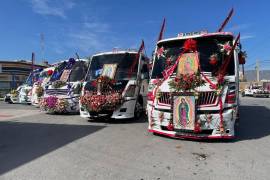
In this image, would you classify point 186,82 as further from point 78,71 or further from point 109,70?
point 78,71

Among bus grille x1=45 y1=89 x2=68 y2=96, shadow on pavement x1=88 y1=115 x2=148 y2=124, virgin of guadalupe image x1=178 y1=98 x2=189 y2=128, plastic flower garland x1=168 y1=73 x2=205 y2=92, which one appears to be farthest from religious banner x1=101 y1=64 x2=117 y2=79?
virgin of guadalupe image x1=178 y1=98 x2=189 y2=128

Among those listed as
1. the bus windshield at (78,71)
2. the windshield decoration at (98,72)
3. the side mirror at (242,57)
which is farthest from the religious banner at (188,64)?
the bus windshield at (78,71)

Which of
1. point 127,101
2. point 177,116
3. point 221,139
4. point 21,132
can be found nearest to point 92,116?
point 127,101

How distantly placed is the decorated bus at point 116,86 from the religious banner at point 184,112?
3132mm

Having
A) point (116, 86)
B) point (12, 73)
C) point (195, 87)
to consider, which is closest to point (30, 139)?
point (116, 86)

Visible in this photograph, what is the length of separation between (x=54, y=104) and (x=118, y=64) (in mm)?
3895

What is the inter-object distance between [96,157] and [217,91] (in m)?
3.10

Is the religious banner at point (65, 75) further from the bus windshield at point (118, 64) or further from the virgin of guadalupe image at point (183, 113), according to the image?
the virgin of guadalupe image at point (183, 113)

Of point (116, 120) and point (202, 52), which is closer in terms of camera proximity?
point (202, 52)

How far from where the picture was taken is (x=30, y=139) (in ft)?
23.5

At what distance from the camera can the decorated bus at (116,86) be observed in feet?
31.1

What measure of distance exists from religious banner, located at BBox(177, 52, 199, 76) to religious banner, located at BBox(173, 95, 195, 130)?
77 cm

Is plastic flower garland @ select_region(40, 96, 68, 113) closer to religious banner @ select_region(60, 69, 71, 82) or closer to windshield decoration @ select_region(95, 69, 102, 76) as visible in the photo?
religious banner @ select_region(60, 69, 71, 82)

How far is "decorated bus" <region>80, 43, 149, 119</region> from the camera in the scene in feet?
31.1
